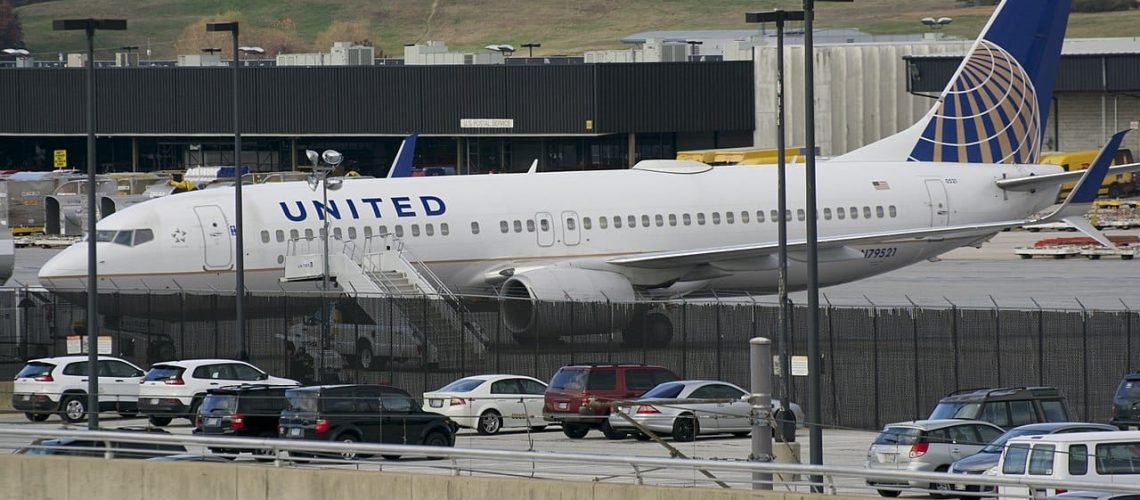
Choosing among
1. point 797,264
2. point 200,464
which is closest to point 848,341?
point 797,264

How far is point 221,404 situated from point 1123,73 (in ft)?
230

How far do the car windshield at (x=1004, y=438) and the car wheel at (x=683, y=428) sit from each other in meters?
6.59

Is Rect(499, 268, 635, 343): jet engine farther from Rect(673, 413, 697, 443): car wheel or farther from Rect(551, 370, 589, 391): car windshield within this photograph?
Rect(673, 413, 697, 443): car wheel

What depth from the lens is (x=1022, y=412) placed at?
3088 cm

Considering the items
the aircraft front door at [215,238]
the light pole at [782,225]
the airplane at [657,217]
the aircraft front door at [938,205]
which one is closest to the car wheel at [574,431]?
the light pole at [782,225]

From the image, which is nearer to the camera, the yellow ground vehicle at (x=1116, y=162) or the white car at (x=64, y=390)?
the white car at (x=64, y=390)

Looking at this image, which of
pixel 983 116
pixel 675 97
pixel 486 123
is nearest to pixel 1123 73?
pixel 675 97

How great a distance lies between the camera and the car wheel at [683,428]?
105 ft

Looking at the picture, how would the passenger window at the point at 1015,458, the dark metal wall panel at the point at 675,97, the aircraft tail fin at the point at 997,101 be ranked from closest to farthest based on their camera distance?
the passenger window at the point at 1015,458, the aircraft tail fin at the point at 997,101, the dark metal wall panel at the point at 675,97

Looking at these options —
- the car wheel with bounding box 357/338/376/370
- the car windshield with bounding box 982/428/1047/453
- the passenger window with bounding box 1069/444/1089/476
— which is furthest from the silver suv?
the car wheel with bounding box 357/338/376/370

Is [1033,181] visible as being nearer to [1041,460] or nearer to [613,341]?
[613,341]

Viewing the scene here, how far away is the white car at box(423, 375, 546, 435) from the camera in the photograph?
34.2 metres

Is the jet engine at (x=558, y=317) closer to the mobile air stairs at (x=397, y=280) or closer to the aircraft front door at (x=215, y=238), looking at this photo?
the mobile air stairs at (x=397, y=280)

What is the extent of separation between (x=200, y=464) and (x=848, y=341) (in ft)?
58.0
